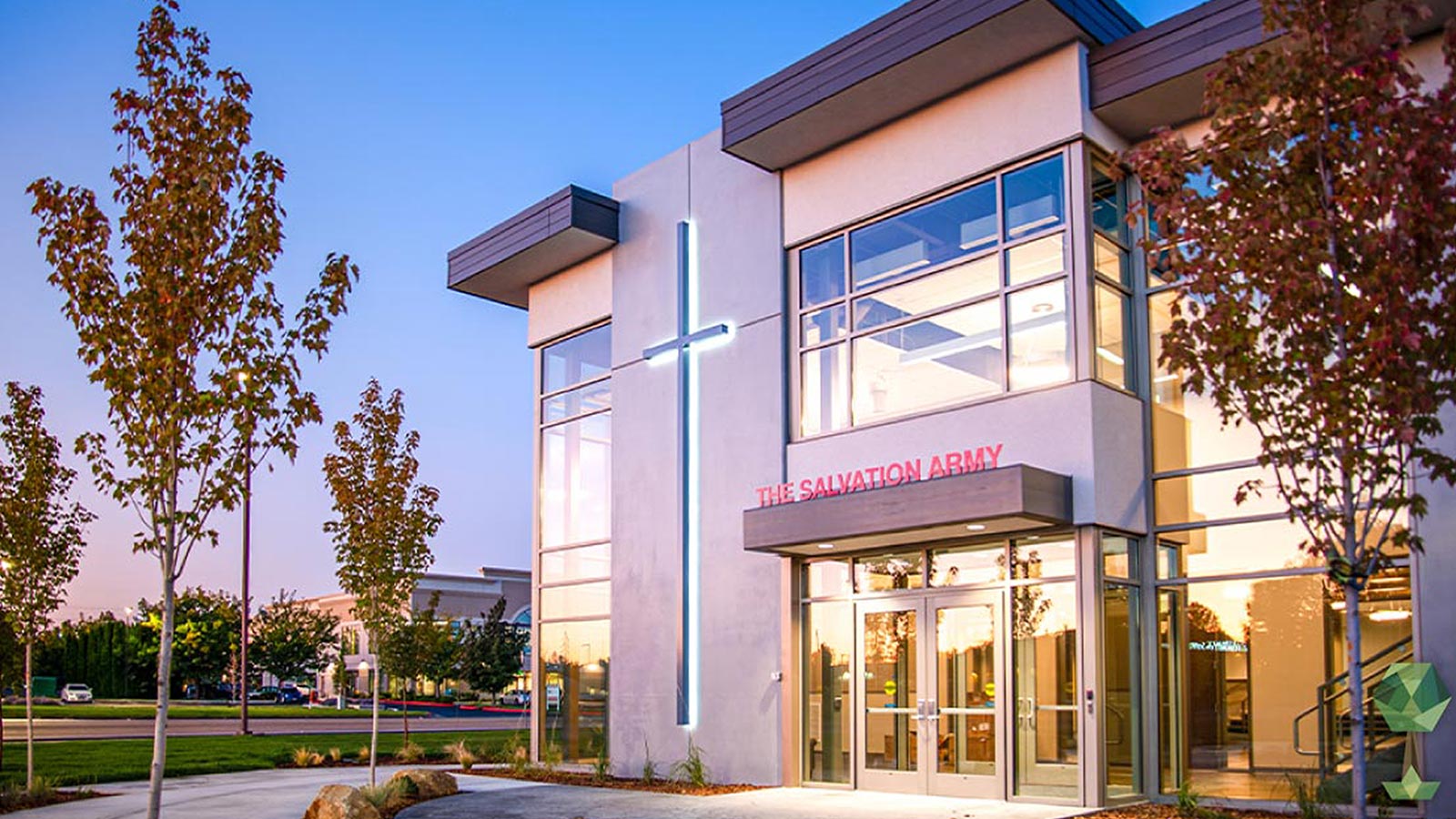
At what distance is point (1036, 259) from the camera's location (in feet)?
49.9

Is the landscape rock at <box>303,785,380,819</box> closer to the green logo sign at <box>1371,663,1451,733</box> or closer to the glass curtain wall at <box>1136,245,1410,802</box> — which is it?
the glass curtain wall at <box>1136,245,1410,802</box>

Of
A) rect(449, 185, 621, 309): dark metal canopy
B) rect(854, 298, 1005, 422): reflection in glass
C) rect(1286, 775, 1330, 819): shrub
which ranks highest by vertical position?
rect(449, 185, 621, 309): dark metal canopy

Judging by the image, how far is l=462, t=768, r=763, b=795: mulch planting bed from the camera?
17.4 meters

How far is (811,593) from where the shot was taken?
17.6 meters

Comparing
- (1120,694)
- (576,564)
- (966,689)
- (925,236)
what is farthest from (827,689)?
(576,564)

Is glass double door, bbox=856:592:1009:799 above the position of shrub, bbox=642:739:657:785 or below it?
above

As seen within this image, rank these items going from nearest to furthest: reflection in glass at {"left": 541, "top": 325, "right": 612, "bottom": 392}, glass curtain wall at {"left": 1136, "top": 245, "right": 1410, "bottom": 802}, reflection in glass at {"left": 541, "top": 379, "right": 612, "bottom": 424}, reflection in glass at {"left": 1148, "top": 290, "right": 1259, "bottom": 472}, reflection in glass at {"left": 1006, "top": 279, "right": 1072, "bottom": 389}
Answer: glass curtain wall at {"left": 1136, "top": 245, "right": 1410, "bottom": 802}, reflection in glass at {"left": 1148, "top": 290, "right": 1259, "bottom": 472}, reflection in glass at {"left": 1006, "top": 279, "right": 1072, "bottom": 389}, reflection in glass at {"left": 541, "top": 379, "right": 612, "bottom": 424}, reflection in glass at {"left": 541, "top": 325, "right": 612, "bottom": 392}

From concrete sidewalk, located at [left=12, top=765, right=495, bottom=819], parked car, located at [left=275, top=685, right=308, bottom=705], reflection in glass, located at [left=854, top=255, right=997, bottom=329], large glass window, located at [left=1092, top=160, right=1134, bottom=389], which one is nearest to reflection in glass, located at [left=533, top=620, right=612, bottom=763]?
concrete sidewalk, located at [left=12, top=765, right=495, bottom=819]

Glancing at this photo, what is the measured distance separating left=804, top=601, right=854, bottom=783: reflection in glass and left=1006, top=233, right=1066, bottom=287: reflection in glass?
15.8ft

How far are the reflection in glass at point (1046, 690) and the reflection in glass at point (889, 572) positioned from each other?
1.67 m

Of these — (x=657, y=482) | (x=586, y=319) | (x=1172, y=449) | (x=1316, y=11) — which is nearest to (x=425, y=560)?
(x=657, y=482)

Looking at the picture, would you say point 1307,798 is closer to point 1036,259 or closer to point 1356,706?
point 1356,706

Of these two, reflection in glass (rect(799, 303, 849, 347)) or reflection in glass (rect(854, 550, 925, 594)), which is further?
reflection in glass (rect(799, 303, 849, 347))

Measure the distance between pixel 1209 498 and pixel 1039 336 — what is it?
2608 mm
